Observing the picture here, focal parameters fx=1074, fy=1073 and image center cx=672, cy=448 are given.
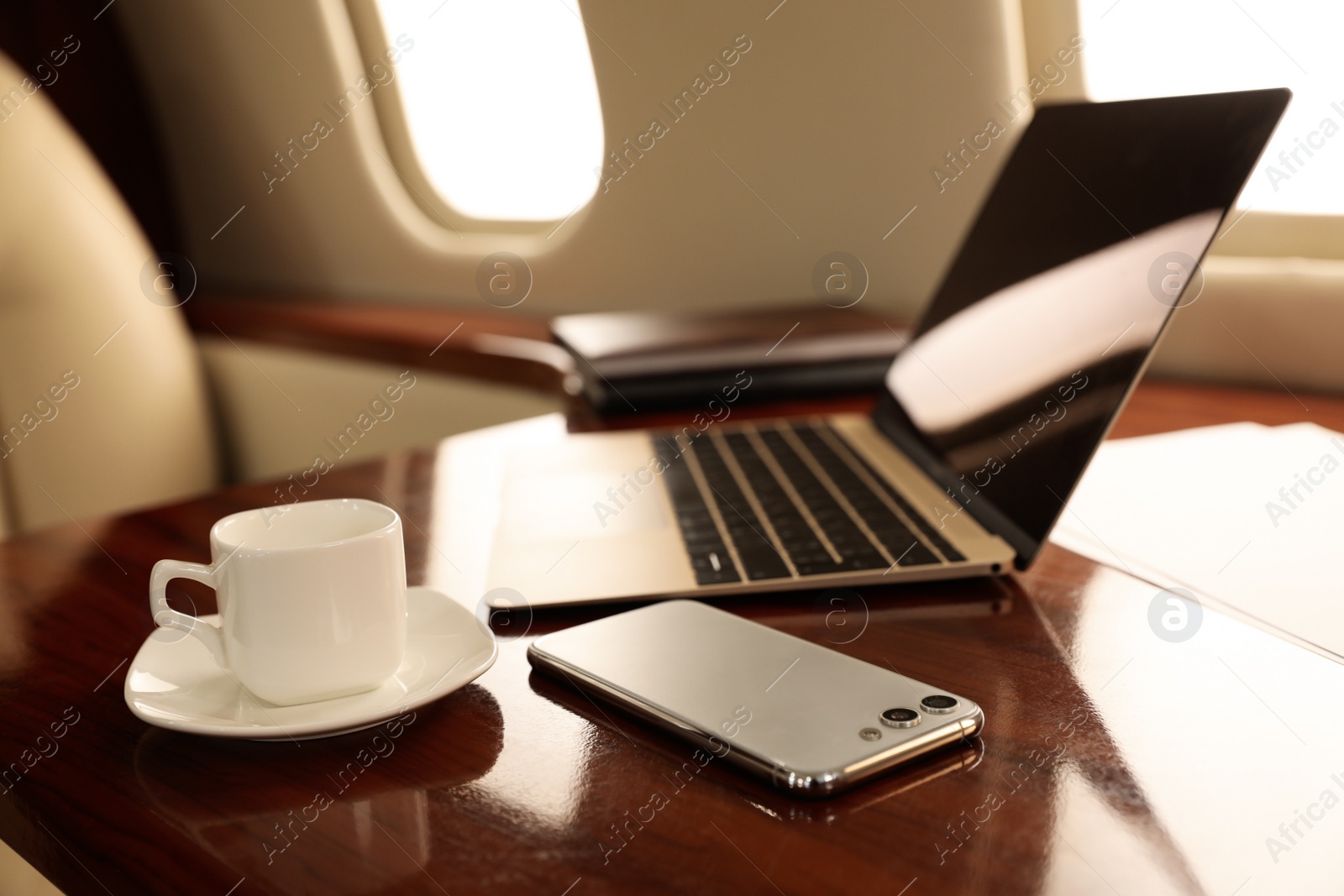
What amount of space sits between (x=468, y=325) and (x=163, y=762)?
1.39 metres

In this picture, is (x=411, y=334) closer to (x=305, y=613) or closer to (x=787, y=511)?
(x=787, y=511)

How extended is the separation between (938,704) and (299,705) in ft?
0.87

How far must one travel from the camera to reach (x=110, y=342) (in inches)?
60.6

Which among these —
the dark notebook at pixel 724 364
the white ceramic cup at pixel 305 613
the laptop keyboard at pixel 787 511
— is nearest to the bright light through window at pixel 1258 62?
the dark notebook at pixel 724 364

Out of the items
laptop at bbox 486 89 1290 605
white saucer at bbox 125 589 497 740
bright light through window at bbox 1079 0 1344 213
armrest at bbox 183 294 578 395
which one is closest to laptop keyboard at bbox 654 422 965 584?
laptop at bbox 486 89 1290 605

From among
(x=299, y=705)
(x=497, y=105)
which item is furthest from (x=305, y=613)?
(x=497, y=105)

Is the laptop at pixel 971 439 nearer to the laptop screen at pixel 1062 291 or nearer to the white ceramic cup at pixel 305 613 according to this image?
the laptop screen at pixel 1062 291

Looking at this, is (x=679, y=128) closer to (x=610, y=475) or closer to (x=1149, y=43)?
(x=1149, y=43)

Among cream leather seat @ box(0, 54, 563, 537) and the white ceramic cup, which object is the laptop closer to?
the white ceramic cup

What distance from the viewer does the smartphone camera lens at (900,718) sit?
0.41m

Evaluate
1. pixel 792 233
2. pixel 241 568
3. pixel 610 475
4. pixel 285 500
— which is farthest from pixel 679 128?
pixel 241 568

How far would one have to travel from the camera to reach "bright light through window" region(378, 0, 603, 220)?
6.81ft

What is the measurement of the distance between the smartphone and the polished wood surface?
0.01 m

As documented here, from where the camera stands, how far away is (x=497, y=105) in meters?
2.27
